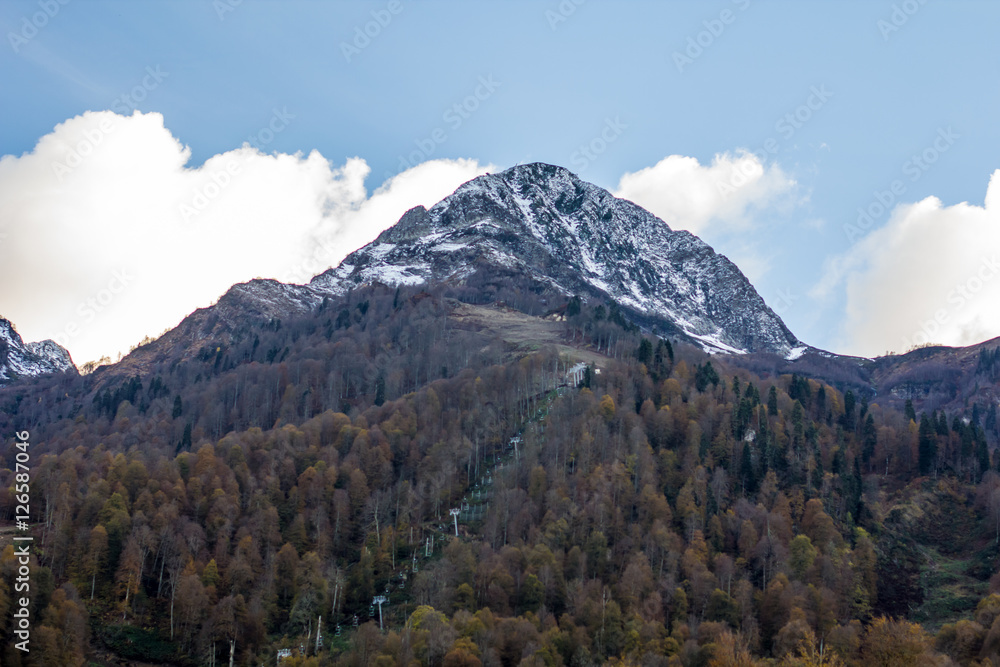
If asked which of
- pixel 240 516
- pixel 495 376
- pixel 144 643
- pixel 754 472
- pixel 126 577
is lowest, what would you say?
pixel 144 643

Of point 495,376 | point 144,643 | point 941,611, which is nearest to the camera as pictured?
point 144,643

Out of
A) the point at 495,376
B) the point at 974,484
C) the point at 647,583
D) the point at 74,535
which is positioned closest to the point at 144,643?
the point at 74,535

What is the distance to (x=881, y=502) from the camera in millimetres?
140625

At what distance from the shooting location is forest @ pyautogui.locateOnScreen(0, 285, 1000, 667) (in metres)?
98.9

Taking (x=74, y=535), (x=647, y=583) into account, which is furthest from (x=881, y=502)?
(x=74, y=535)

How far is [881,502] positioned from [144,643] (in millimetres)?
120604

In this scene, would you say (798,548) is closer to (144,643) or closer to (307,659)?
(307,659)

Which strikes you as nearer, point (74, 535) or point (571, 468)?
point (74, 535)

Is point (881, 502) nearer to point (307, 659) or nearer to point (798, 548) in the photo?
point (798, 548)

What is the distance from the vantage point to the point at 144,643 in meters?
105

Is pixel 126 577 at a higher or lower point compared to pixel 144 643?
higher

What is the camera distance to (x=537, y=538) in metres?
122

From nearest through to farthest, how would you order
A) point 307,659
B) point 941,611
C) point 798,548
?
point 307,659
point 941,611
point 798,548

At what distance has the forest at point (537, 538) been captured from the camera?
98938 millimetres
